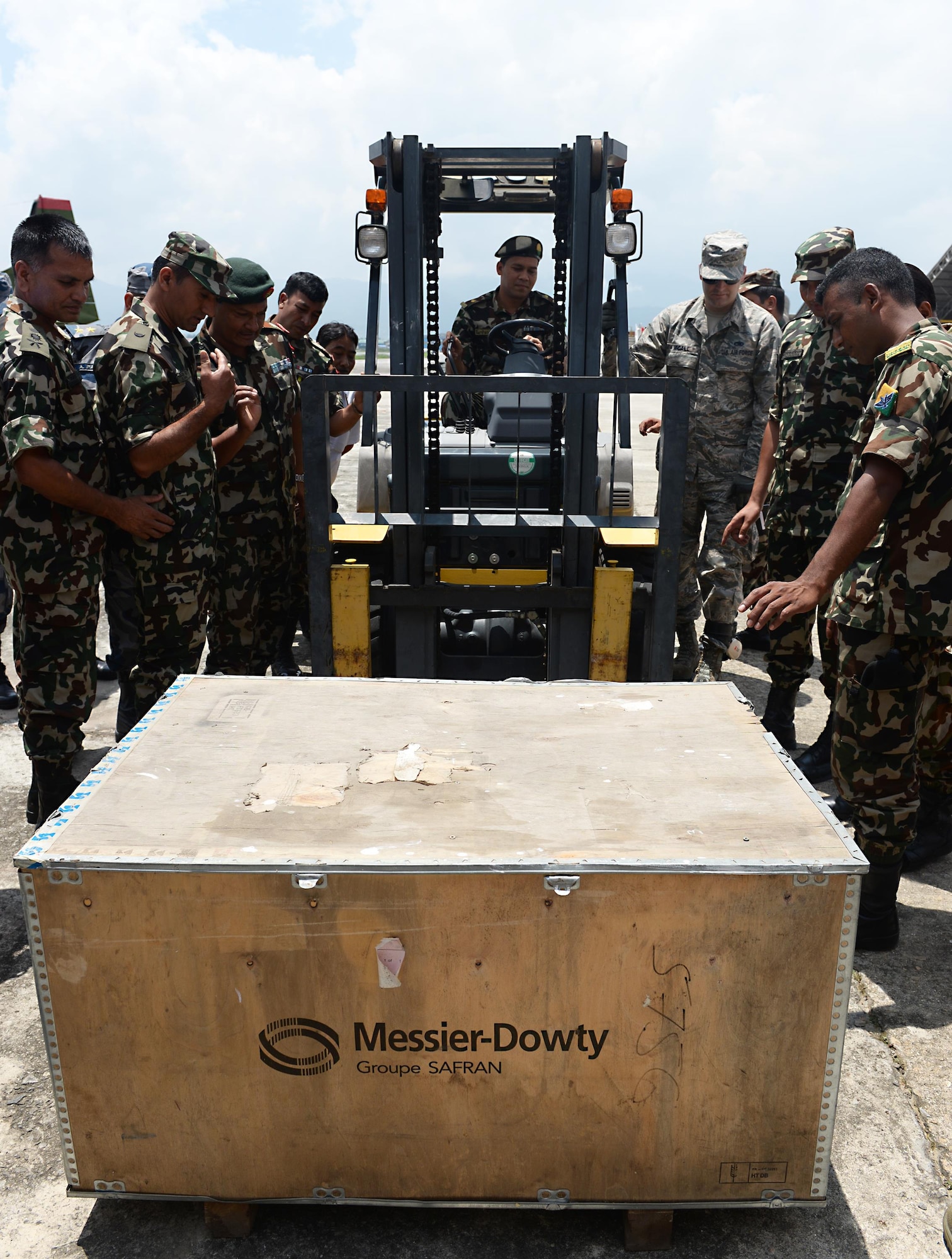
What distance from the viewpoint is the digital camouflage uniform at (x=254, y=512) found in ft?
14.5

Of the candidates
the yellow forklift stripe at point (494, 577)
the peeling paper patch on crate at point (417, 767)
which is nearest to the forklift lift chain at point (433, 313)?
the yellow forklift stripe at point (494, 577)

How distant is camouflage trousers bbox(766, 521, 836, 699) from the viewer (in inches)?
171

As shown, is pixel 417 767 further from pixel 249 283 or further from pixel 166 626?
pixel 249 283

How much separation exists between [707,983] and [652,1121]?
0.33 m

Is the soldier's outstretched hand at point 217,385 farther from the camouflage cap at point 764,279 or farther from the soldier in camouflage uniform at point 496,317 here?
the camouflage cap at point 764,279

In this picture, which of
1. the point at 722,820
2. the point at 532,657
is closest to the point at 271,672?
the point at 532,657

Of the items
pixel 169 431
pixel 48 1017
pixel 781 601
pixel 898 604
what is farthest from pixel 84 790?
pixel 898 604

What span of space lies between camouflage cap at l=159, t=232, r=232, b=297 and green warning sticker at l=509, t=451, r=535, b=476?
1423 millimetres

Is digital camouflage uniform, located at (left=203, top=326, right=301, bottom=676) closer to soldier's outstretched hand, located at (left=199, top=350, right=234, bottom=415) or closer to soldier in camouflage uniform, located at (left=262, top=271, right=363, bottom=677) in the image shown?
soldier in camouflage uniform, located at (left=262, top=271, right=363, bottom=677)

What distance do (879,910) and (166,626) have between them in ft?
8.90

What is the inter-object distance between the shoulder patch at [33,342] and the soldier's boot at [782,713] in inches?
132

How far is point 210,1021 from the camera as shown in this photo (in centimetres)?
192

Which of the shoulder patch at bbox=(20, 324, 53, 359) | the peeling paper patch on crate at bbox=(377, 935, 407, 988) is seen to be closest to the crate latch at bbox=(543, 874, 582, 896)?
the peeling paper patch on crate at bbox=(377, 935, 407, 988)

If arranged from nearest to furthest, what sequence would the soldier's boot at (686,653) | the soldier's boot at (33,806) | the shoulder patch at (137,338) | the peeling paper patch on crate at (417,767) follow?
1. the peeling paper patch on crate at (417,767)
2. the shoulder patch at (137,338)
3. the soldier's boot at (33,806)
4. the soldier's boot at (686,653)
